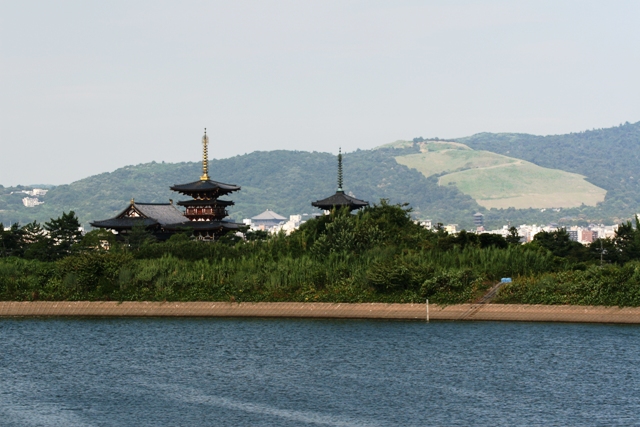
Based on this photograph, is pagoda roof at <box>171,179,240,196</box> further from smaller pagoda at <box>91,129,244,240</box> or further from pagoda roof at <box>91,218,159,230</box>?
pagoda roof at <box>91,218,159,230</box>

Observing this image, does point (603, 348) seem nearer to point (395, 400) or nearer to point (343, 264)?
point (395, 400)

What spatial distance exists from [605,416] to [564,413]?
1444 millimetres

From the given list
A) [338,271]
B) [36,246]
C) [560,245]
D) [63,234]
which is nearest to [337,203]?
[560,245]

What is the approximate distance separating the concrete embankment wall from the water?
5.50ft

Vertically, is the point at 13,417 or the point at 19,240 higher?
the point at 19,240

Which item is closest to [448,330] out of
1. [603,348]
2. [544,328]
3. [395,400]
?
[544,328]

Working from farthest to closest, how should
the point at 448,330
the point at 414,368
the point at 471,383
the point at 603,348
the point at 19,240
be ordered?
1. the point at 19,240
2. the point at 448,330
3. the point at 603,348
4. the point at 414,368
5. the point at 471,383

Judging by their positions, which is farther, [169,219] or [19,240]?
[169,219]

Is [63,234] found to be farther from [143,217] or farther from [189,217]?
[189,217]

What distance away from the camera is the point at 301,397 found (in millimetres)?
42031

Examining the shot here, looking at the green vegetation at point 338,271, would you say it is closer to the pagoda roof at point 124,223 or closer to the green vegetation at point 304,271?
the green vegetation at point 304,271

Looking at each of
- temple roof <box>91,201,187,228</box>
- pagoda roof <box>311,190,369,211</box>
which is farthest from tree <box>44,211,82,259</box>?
pagoda roof <box>311,190,369,211</box>

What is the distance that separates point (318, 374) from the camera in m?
47.2

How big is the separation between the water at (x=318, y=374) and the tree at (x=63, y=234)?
29.4m
